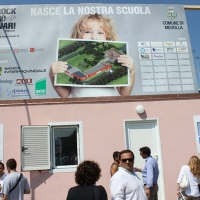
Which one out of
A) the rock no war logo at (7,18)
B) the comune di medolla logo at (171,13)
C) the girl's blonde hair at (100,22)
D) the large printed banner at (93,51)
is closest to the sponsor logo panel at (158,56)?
the large printed banner at (93,51)

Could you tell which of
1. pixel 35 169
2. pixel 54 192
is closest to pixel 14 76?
pixel 35 169

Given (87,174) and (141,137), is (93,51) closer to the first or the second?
(141,137)

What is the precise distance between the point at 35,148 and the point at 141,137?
2.54m

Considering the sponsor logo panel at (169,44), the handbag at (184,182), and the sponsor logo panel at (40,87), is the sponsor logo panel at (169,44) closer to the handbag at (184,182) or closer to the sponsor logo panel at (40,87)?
the sponsor logo panel at (40,87)

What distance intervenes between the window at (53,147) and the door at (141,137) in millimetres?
1199

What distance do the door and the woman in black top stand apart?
448cm

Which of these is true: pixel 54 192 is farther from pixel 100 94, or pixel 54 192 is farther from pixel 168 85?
pixel 168 85

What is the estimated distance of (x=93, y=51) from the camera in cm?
841

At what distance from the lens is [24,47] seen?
828 cm

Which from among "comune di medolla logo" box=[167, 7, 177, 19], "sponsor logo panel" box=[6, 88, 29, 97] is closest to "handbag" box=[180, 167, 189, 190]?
"sponsor logo panel" box=[6, 88, 29, 97]

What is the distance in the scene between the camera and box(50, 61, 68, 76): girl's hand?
8.08m

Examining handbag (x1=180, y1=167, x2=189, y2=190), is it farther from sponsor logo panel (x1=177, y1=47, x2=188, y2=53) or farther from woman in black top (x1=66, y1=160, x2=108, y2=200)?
sponsor logo panel (x1=177, y1=47, x2=188, y2=53)

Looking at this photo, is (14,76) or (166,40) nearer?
(14,76)

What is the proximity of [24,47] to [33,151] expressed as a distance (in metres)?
2.87
